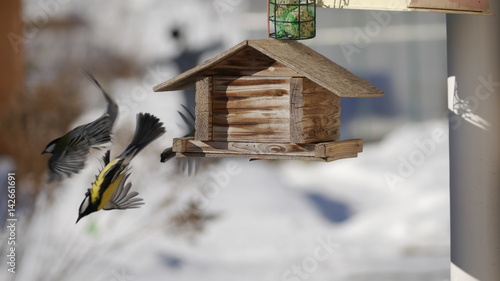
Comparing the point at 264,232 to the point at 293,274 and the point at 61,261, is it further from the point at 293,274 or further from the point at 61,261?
the point at 61,261

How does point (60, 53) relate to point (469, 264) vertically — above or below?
above

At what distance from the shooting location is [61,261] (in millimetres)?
5023

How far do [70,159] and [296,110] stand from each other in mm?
3147

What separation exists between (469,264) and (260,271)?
1.71 m

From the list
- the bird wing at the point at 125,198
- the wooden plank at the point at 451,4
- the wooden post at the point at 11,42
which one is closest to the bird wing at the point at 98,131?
the bird wing at the point at 125,198

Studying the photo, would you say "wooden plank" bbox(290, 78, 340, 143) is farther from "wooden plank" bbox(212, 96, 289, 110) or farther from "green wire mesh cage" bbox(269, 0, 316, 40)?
"green wire mesh cage" bbox(269, 0, 316, 40)

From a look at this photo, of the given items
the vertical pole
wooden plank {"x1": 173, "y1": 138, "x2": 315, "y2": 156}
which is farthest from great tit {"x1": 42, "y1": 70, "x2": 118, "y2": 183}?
wooden plank {"x1": 173, "y1": 138, "x2": 315, "y2": 156}

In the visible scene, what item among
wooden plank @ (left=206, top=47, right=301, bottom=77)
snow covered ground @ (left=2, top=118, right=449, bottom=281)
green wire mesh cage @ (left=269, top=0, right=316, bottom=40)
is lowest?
snow covered ground @ (left=2, top=118, right=449, bottom=281)

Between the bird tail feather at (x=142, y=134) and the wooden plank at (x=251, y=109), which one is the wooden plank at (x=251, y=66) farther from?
the bird tail feather at (x=142, y=134)

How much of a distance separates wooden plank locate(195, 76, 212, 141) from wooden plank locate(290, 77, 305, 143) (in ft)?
0.89

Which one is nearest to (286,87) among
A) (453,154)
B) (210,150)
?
(210,150)

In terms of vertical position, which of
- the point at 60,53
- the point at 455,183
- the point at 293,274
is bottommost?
the point at 293,274

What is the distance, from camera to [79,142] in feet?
16.4

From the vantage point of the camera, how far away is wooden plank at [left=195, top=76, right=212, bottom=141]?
2.33 meters
